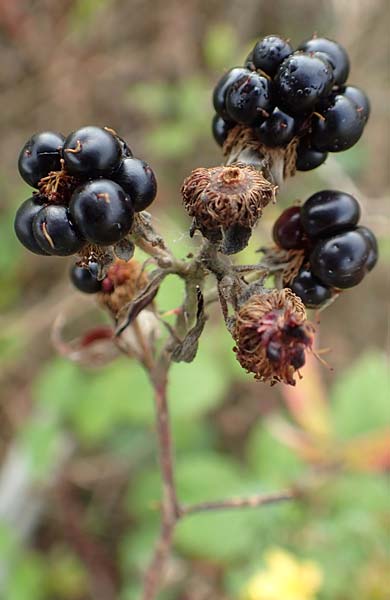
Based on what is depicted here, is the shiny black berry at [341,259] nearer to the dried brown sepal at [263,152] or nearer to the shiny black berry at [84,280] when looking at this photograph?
the dried brown sepal at [263,152]

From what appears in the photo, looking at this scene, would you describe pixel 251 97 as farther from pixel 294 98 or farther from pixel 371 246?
pixel 371 246

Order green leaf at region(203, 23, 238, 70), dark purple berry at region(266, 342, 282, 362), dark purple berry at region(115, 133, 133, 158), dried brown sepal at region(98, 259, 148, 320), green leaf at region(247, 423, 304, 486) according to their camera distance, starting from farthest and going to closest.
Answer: green leaf at region(203, 23, 238, 70) < green leaf at region(247, 423, 304, 486) < dried brown sepal at region(98, 259, 148, 320) < dark purple berry at region(115, 133, 133, 158) < dark purple berry at region(266, 342, 282, 362)

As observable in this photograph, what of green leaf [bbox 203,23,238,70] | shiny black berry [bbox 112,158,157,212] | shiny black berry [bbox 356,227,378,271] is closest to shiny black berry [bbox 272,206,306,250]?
shiny black berry [bbox 356,227,378,271]

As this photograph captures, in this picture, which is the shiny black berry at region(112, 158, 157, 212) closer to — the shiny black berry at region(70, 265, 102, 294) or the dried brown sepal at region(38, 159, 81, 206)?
the dried brown sepal at region(38, 159, 81, 206)

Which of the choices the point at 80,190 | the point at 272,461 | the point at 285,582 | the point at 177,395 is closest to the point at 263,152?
the point at 80,190

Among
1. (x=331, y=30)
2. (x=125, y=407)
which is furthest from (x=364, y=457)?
(x=331, y=30)

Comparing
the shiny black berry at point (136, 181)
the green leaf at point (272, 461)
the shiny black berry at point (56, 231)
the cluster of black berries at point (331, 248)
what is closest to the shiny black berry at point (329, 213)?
the cluster of black berries at point (331, 248)
